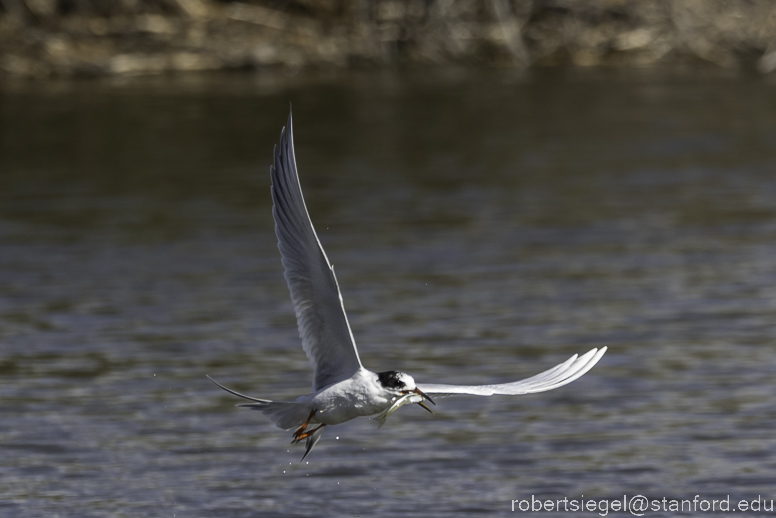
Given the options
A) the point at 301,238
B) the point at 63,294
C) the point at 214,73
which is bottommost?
the point at 63,294

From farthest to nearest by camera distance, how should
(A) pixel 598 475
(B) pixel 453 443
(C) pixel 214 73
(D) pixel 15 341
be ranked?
(C) pixel 214 73 < (D) pixel 15 341 < (B) pixel 453 443 < (A) pixel 598 475

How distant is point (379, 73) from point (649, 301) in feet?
47.0

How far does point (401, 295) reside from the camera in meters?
12.1

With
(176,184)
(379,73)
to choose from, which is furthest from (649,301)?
(379,73)

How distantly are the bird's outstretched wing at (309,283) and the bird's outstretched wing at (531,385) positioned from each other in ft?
1.37

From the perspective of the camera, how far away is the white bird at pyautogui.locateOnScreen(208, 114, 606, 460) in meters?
6.16

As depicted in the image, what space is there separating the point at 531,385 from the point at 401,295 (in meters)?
5.51

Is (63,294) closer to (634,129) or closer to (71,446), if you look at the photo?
(71,446)

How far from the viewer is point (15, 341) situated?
10969 mm

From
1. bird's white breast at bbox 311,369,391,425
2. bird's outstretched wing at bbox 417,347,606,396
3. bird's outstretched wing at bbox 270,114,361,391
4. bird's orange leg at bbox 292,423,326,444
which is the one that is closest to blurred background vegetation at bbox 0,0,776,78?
bird's outstretched wing at bbox 417,347,606,396

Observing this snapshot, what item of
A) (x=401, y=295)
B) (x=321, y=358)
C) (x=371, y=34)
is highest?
(x=371, y=34)

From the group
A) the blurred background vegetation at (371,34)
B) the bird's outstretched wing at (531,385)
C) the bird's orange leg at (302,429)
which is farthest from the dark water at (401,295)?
the blurred background vegetation at (371,34)

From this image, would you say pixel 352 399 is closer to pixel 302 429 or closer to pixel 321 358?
pixel 302 429

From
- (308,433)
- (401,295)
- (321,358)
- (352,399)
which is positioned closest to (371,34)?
(401,295)
